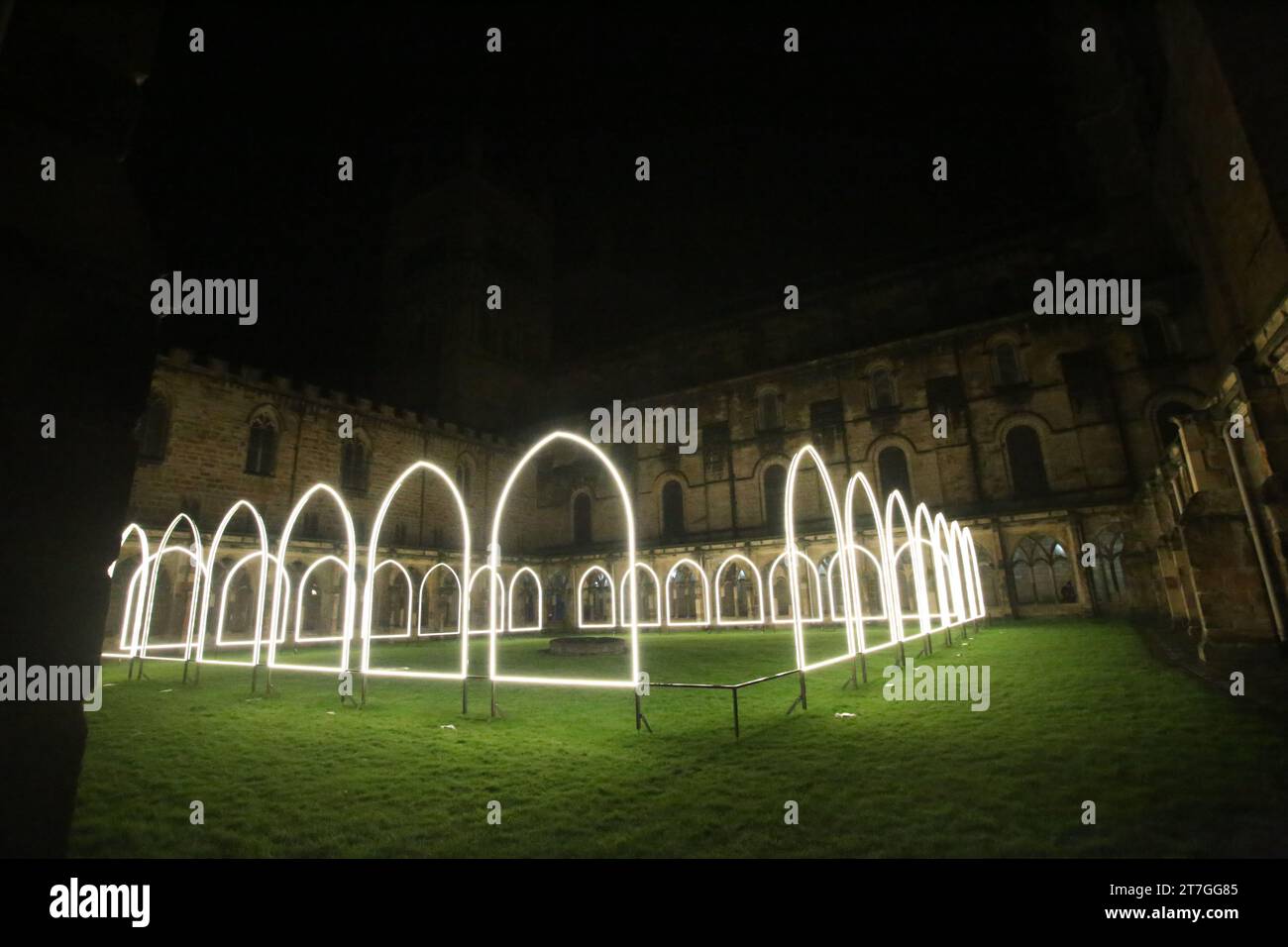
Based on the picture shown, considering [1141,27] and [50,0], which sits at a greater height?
[1141,27]

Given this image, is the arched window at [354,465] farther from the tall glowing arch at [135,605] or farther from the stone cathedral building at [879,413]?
the tall glowing arch at [135,605]

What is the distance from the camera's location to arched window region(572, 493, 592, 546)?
31.2m

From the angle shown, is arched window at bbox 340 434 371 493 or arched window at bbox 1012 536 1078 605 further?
arched window at bbox 340 434 371 493

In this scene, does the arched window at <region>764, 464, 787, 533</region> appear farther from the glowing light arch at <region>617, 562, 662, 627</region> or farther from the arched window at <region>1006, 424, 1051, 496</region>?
the arched window at <region>1006, 424, 1051, 496</region>

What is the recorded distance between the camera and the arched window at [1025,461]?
22797 mm

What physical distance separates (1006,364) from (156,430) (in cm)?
2977

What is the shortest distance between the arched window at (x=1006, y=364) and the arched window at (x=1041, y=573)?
6.76m

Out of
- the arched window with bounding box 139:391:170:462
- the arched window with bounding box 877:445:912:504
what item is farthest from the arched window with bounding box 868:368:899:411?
the arched window with bounding box 139:391:170:462

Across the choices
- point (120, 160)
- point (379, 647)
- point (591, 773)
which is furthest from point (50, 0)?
point (379, 647)

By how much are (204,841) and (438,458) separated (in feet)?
77.4

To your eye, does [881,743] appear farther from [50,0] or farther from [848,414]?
[848,414]

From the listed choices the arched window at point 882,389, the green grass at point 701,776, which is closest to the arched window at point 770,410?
the arched window at point 882,389

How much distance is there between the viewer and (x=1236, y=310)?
1817 centimetres

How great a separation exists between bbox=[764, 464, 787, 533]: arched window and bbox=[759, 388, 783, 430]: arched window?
2.10 metres
